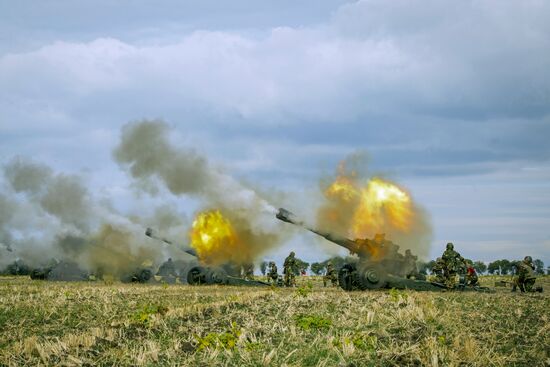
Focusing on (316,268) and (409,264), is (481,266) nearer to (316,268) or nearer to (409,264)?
(316,268)

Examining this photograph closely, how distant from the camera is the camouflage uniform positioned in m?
27.4

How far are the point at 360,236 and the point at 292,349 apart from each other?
18767 millimetres

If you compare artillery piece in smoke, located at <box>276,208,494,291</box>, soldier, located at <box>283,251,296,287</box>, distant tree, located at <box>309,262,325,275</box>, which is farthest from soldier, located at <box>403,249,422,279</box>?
distant tree, located at <box>309,262,325,275</box>

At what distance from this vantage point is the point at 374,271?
25797 millimetres

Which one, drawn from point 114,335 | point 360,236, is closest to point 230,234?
point 360,236

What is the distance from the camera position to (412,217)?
94.6ft

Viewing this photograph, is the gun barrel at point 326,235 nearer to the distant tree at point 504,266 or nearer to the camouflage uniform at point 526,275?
the camouflage uniform at point 526,275

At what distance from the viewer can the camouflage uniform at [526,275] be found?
27.4 m

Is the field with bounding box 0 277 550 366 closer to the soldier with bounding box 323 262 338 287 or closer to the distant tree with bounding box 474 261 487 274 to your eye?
the soldier with bounding box 323 262 338 287

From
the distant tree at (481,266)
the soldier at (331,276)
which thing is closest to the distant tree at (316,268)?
Answer: the distant tree at (481,266)

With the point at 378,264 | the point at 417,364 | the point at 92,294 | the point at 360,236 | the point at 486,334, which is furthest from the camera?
the point at 360,236

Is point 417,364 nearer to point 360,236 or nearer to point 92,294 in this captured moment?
point 92,294

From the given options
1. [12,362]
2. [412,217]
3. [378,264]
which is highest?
[412,217]

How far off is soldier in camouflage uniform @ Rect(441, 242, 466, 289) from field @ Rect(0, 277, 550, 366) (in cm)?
1096
